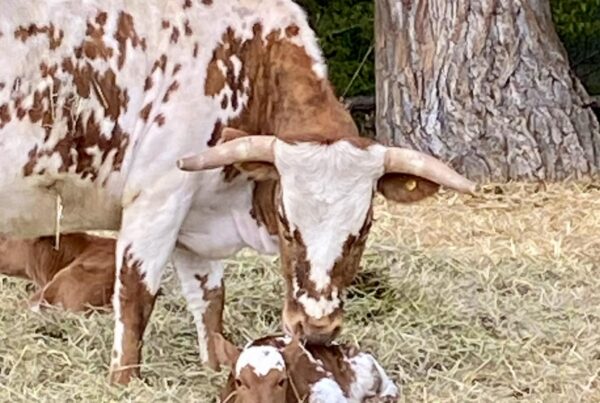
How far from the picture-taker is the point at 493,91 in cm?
992

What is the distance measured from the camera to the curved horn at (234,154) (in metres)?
5.32

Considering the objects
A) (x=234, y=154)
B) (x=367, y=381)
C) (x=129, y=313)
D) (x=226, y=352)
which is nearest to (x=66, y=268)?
(x=129, y=313)

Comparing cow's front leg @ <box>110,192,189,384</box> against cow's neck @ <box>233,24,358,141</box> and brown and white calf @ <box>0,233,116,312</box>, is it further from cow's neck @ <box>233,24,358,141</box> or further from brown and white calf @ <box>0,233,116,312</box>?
brown and white calf @ <box>0,233,116,312</box>

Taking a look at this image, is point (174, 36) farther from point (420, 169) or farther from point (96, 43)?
point (420, 169)

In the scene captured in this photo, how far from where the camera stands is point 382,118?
10383 millimetres

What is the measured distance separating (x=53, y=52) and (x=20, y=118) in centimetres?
27

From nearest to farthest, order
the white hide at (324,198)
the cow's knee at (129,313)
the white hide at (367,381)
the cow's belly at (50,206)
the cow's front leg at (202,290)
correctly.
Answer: the white hide at (324,198) → the white hide at (367,381) → the cow's belly at (50,206) → the cow's knee at (129,313) → the cow's front leg at (202,290)

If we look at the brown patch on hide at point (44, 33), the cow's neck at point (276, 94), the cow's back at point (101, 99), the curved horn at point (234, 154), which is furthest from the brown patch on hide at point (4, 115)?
the cow's neck at point (276, 94)

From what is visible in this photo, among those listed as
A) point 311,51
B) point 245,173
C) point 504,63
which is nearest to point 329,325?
point 245,173

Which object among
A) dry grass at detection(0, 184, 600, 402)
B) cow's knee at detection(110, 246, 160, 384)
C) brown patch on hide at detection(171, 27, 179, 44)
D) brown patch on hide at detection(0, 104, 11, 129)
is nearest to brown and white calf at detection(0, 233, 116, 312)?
dry grass at detection(0, 184, 600, 402)

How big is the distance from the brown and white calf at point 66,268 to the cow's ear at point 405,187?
6.33ft

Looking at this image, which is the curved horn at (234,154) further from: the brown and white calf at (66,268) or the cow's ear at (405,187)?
the brown and white calf at (66,268)

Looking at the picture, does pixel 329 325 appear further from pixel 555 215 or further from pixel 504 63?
pixel 504 63

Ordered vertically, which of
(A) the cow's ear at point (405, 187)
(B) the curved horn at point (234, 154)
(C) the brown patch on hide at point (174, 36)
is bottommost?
(A) the cow's ear at point (405, 187)
